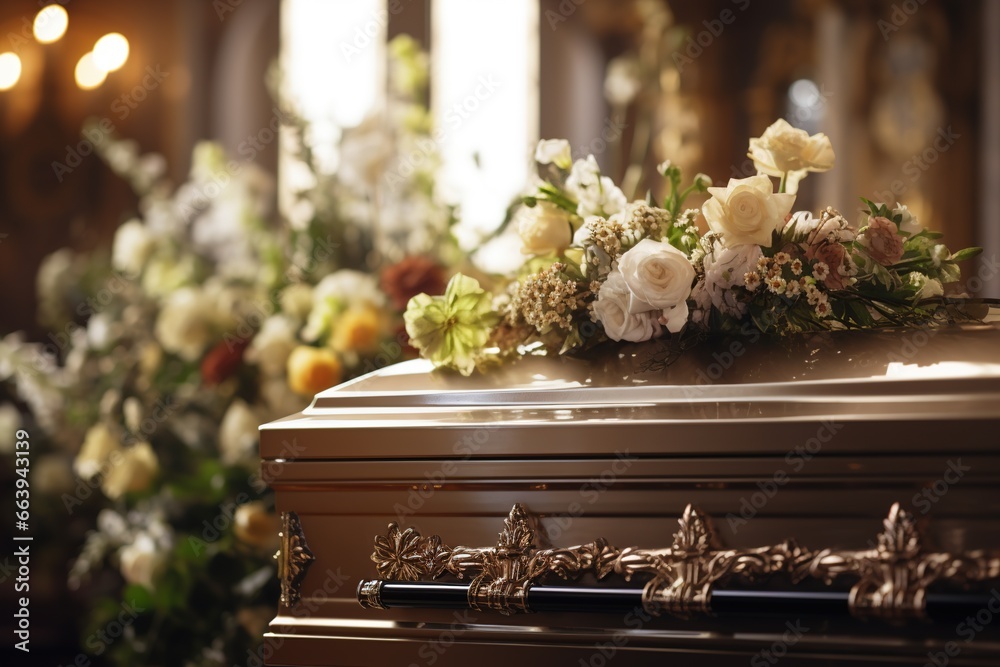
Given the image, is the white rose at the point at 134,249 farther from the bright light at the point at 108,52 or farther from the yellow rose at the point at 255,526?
the yellow rose at the point at 255,526

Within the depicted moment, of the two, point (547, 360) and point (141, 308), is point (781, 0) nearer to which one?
point (141, 308)

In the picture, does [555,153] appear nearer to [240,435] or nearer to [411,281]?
[411,281]

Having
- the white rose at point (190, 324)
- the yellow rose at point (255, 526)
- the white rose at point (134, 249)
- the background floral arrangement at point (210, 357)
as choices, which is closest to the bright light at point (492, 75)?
the background floral arrangement at point (210, 357)

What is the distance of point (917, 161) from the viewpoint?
435 centimetres

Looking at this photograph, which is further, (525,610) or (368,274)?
(368,274)

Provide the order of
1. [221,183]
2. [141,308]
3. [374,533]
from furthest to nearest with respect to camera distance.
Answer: [221,183] < [141,308] < [374,533]

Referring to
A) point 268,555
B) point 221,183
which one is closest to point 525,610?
point 268,555

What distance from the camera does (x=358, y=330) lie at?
182 cm

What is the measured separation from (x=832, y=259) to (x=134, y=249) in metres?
1.87

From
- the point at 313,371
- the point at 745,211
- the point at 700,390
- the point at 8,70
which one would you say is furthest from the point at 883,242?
the point at 8,70

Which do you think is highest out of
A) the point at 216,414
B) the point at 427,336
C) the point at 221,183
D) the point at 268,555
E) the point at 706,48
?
the point at 706,48

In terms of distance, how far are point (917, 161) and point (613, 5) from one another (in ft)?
7.18

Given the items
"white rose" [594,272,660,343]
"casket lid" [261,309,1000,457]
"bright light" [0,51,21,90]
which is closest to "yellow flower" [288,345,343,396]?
"casket lid" [261,309,1000,457]

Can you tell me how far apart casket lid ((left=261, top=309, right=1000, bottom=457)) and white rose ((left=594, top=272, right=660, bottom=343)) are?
→ 32 millimetres
